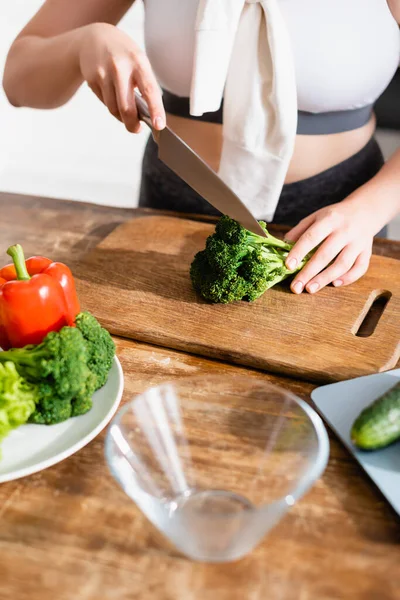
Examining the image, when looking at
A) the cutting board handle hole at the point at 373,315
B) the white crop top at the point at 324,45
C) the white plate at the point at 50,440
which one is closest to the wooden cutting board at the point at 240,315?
the cutting board handle hole at the point at 373,315

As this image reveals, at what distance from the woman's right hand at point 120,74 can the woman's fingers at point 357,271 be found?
0.47 meters

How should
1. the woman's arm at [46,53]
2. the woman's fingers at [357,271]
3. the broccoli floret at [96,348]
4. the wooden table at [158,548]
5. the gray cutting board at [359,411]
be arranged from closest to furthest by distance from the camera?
the wooden table at [158,548] → the gray cutting board at [359,411] → the broccoli floret at [96,348] → the woman's fingers at [357,271] → the woman's arm at [46,53]

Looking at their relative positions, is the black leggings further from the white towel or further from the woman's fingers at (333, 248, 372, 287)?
the woman's fingers at (333, 248, 372, 287)

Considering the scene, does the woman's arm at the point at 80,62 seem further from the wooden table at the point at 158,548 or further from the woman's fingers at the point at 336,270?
the wooden table at the point at 158,548

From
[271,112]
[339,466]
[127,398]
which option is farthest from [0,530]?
[271,112]

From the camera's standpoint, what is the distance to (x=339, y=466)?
897mm

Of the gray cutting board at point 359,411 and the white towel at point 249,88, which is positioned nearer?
the gray cutting board at point 359,411

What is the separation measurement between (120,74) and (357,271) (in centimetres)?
60

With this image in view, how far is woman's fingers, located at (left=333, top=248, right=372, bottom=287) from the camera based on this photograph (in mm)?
1366

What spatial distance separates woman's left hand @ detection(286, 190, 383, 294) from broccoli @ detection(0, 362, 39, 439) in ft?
2.00

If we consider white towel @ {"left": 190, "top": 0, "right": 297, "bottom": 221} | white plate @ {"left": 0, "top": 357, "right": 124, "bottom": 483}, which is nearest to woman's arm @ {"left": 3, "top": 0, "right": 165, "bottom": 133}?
white towel @ {"left": 190, "top": 0, "right": 297, "bottom": 221}

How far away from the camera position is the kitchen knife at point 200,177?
1151 millimetres

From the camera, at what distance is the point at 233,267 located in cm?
127

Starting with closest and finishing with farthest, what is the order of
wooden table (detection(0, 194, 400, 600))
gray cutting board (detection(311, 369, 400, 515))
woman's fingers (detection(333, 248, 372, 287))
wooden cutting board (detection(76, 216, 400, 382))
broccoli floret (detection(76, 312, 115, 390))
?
wooden table (detection(0, 194, 400, 600))
gray cutting board (detection(311, 369, 400, 515))
broccoli floret (detection(76, 312, 115, 390))
wooden cutting board (detection(76, 216, 400, 382))
woman's fingers (detection(333, 248, 372, 287))
